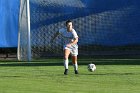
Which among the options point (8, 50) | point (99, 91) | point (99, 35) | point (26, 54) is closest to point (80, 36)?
point (99, 35)

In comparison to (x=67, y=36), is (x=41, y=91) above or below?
below

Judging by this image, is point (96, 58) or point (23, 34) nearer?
point (23, 34)

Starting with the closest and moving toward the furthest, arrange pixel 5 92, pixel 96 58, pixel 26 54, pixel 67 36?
pixel 5 92, pixel 67 36, pixel 26 54, pixel 96 58

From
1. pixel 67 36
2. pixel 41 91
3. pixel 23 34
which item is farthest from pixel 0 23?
pixel 41 91

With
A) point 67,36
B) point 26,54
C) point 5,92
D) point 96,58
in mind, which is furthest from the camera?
point 96,58

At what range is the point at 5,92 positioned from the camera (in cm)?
1335

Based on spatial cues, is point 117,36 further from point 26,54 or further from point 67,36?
point 67,36

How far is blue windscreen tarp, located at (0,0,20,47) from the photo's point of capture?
32562mm

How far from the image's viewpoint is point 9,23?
107ft

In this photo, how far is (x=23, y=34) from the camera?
104 ft

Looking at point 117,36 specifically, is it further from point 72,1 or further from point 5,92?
point 5,92

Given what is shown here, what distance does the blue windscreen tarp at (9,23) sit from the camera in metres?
32.6

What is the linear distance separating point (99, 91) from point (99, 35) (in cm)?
1829

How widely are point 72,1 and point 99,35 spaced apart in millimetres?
2648
